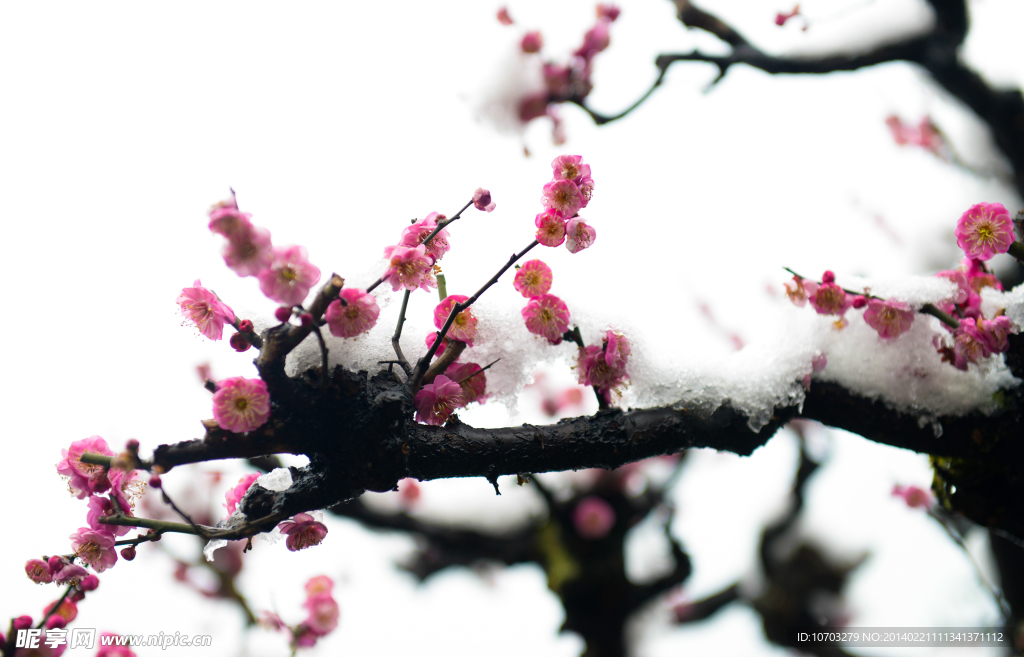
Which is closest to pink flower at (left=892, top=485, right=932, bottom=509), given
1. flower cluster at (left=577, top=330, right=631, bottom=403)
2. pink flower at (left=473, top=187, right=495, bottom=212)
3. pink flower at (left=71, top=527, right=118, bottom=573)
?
flower cluster at (left=577, top=330, right=631, bottom=403)

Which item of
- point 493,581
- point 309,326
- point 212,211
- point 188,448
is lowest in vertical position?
point 493,581

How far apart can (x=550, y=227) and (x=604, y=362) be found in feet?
1.18

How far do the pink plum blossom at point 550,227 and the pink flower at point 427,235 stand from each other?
203 millimetres

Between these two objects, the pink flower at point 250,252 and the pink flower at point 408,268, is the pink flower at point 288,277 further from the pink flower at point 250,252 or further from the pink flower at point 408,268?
the pink flower at point 408,268

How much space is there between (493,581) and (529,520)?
1.99 meters

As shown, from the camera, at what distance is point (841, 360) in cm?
137

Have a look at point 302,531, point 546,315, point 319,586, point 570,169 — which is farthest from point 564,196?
point 319,586

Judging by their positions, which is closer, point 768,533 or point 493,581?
point 768,533

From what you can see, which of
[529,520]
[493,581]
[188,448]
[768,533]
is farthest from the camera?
[493,581]

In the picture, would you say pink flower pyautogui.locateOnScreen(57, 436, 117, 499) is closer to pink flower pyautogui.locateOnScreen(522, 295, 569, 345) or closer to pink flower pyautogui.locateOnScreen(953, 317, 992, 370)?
pink flower pyautogui.locateOnScreen(522, 295, 569, 345)

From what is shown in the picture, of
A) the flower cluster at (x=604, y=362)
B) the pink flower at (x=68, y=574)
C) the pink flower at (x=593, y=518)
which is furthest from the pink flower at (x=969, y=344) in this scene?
the pink flower at (x=593, y=518)

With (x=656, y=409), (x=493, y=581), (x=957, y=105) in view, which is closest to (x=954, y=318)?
(x=656, y=409)

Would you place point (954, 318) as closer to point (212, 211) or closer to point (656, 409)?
point (656, 409)

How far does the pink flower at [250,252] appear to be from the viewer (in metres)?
0.77
